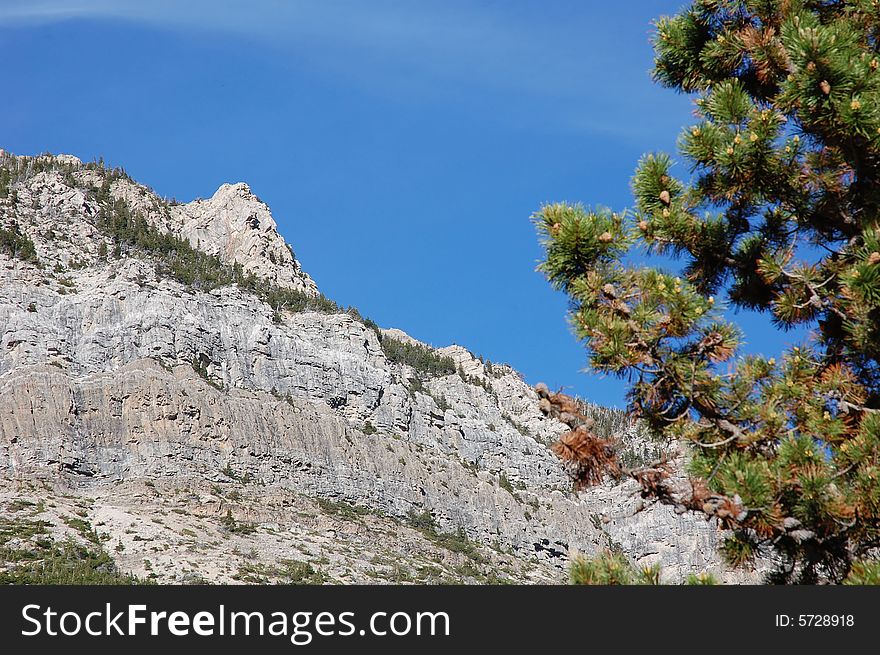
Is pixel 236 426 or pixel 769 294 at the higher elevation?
pixel 236 426

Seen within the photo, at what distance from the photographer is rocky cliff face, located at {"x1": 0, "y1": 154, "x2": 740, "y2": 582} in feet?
223

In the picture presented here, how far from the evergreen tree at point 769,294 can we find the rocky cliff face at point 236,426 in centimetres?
5082

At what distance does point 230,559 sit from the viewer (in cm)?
5903

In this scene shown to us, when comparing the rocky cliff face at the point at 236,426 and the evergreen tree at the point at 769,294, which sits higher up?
the rocky cliff face at the point at 236,426

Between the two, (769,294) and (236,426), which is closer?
(769,294)

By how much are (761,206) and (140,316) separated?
274 feet

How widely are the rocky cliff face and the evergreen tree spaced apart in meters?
50.8

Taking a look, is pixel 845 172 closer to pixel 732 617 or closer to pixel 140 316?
pixel 732 617

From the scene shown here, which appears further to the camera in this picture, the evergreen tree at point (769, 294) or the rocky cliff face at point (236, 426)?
the rocky cliff face at point (236, 426)

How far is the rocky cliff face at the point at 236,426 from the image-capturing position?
68.0 meters

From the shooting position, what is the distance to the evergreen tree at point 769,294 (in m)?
7.21

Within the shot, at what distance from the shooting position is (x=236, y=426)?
8200 centimetres

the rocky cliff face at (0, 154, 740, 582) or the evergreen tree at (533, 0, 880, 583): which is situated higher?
the rocky cliff face at (0, 154, 740, 582)

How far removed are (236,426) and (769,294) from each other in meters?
76.8
